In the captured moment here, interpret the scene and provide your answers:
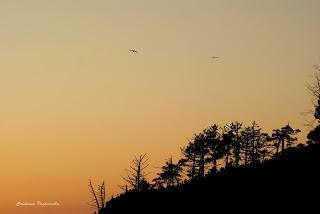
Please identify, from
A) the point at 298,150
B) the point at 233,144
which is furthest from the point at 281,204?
the point at 233,144

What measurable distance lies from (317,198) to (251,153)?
2667 inches

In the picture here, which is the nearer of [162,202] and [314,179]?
[314,179]

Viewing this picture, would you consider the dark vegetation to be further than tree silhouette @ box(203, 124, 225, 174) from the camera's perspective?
No

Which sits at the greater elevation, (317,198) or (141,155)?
(141,155)

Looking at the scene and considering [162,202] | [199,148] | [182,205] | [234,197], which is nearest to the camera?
Result: [234,197]

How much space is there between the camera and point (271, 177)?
53406mm

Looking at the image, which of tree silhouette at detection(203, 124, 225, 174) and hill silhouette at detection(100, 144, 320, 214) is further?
tree silhouette at detection(203, 124, 225, 174)

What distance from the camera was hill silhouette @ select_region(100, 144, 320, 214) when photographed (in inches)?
1825

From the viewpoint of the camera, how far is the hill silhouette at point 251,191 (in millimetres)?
46344

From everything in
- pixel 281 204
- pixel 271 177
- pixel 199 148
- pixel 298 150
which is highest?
pixel 199 148

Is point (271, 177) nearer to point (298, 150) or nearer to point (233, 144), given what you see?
point (298, 150)

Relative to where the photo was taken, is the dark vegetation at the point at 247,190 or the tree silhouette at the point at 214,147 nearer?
the dark vegetation at the point at 247,190

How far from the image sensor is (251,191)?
51.4m

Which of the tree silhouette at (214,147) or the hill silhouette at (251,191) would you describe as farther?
the tree silhouette at (214,147)
